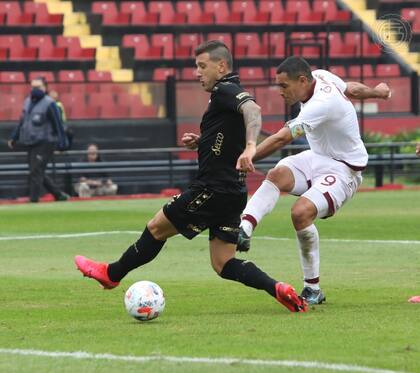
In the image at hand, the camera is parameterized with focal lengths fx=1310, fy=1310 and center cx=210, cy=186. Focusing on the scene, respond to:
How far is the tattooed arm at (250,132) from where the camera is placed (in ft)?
28.4

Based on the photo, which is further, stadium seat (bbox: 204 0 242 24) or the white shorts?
stadium seat (bbox: 204 0 242 24)

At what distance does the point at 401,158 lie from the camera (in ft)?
93.8

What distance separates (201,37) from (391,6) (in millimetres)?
6705

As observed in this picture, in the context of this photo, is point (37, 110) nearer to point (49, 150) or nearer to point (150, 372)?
point (49, 150)

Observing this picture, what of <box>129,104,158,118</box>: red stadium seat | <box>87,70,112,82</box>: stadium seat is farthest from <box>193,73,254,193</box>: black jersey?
<box>87,70,112,82</box>: stadium seat

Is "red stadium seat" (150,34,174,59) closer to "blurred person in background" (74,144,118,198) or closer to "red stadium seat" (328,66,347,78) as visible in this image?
"red stadium seat" (328,66,347,78)

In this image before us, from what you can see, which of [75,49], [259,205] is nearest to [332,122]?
[259,205]

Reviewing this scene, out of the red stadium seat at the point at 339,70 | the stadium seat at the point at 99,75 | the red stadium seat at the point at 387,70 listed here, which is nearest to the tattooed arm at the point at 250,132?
the red stadium seat at the point at 339,70

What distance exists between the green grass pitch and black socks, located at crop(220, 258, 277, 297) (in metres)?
0.22

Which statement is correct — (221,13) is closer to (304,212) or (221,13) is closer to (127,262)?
(304,212)

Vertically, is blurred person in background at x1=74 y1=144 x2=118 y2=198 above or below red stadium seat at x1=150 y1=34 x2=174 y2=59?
below

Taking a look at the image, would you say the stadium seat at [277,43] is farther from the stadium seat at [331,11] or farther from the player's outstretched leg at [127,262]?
the player's outstretched leg at [127,262]

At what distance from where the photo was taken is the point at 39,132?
24141 millimetres

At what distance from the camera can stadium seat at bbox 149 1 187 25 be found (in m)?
34.0
